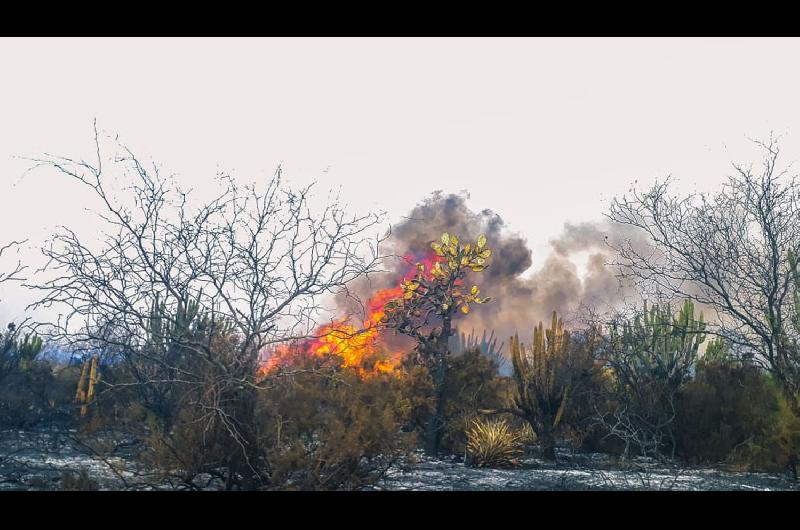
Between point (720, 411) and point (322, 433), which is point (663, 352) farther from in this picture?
point (322, 433)

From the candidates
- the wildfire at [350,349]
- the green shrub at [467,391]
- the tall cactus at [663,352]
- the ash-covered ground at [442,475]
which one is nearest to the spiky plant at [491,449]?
the ash-covered ground at [442,475]

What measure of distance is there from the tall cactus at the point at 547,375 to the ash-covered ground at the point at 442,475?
105 centimetres

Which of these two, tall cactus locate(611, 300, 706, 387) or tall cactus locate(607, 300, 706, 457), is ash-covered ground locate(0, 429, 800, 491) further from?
tall cactus locate(611, 300, 706, 387)

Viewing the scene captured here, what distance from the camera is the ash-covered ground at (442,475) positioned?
802 cm

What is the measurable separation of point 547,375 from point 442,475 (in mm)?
4148

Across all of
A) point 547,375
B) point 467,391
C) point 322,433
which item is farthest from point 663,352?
point 322,433

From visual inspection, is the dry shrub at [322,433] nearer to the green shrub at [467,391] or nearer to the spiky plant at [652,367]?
the green shrub at [467,391]

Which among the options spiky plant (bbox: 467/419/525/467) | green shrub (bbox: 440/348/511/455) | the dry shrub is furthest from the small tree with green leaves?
the dry shrub

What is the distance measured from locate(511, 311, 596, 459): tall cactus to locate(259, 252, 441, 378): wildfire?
2.63 metres

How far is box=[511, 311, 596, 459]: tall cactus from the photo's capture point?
42.1 feet

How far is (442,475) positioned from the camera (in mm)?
9672

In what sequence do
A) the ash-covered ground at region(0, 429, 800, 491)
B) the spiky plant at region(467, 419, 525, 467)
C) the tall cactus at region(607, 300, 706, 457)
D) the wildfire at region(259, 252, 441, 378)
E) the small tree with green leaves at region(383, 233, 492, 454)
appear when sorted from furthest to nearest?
the small tree with green leaves at region(383, 233, 492, 454) < the tall cactus at region(607, 300, 706, 457) < the spiky plant at region(467, 419, 525, 467) < the wildfire at region(259, 252, 441, 378) < the ash-covered ground at region(0, 429, 800, 491)
